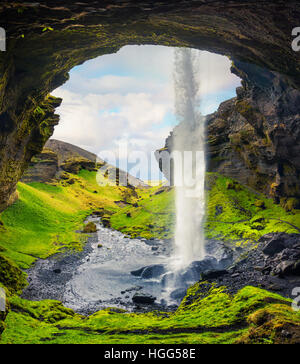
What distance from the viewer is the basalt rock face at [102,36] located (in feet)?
25.6

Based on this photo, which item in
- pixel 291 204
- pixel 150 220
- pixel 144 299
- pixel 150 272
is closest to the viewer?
pixel 144 299

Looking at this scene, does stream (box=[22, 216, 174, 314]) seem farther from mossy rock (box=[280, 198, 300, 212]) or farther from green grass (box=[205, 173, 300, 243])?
mossy rock (box=[280, 198, 300, 212])

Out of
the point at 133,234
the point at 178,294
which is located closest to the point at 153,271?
the point at 178,294

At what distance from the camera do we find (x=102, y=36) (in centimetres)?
1270

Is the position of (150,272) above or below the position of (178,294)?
above

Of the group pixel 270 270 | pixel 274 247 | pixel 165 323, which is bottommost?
pixel 165 323

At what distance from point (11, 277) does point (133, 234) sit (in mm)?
23412

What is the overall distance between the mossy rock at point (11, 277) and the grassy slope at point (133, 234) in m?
0.26

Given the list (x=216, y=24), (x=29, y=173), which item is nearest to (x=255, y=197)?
(x=216, y=24)

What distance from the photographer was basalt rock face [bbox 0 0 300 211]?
7.80 m

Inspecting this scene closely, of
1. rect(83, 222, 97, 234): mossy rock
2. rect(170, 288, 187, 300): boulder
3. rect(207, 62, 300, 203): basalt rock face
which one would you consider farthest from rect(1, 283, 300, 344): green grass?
rect(83, 222, 97, 234): mossy rock

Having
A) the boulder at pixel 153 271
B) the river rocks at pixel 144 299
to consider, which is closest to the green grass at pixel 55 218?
the boulder at pixel 153 271

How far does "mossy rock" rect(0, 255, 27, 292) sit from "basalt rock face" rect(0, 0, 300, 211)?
19.2ft

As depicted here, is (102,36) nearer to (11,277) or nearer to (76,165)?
(11,277)
